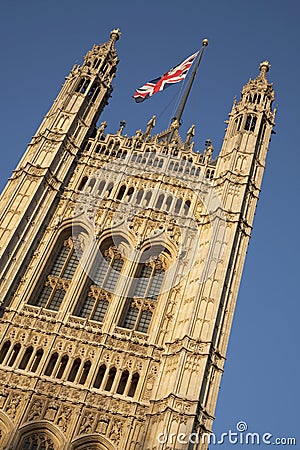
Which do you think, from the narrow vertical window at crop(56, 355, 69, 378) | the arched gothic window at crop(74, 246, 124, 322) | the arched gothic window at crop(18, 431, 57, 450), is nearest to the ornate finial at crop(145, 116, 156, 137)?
the arched gothic window at crop(74, 246, 124, 322)

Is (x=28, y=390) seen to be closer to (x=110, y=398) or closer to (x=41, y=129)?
(x=110, y=398)

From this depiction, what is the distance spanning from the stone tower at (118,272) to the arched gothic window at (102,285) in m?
0.07

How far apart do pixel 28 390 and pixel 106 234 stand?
8.83 metres

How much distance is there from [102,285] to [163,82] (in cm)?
1389

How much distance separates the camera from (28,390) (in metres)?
23.3

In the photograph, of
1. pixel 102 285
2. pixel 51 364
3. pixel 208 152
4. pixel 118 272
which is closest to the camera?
pixel 51 364

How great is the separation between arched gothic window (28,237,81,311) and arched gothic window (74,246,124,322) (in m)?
1.04

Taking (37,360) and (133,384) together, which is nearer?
(133,384)

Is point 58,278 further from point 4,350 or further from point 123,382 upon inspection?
point 123,382

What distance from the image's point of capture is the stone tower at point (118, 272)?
75.5 feet

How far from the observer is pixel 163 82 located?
3622 centimetres

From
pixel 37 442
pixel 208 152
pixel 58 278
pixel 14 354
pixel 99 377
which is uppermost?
pixel 208 152

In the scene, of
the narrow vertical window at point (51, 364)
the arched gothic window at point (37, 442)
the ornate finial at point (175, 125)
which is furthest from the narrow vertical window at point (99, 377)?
the ornate finial at point (175, 125)

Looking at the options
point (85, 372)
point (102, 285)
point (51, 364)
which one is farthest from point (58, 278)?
point (85, 372)
